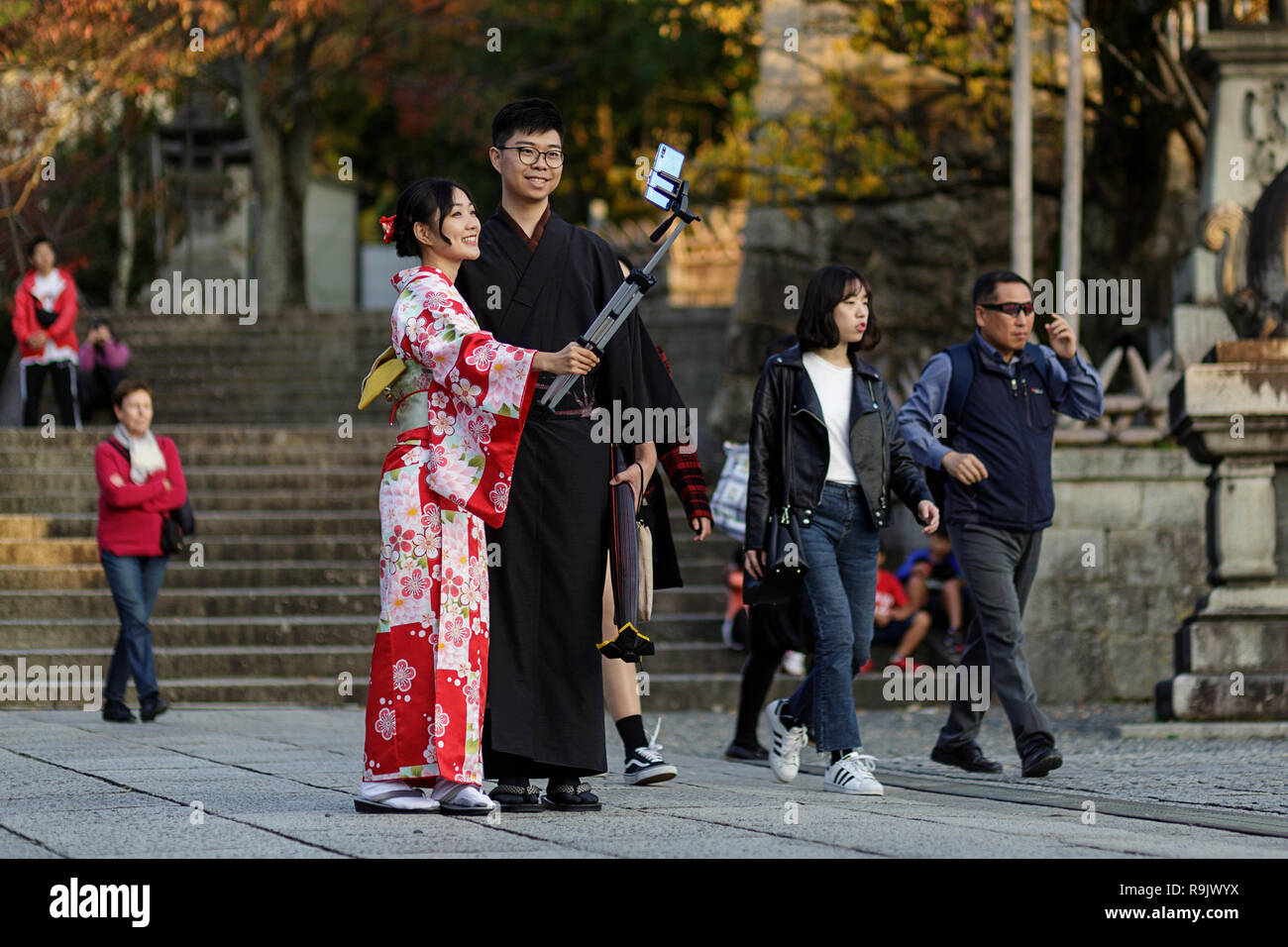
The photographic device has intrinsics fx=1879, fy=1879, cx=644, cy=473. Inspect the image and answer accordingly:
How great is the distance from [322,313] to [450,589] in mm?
15267

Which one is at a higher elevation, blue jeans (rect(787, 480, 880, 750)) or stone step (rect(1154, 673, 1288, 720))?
blue jeans (rect(787, 480, 880, 750))

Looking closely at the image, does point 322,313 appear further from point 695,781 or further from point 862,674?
point 695,781

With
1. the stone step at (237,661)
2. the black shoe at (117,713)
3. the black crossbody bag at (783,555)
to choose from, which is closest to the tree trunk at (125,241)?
the stone step at (237,661)

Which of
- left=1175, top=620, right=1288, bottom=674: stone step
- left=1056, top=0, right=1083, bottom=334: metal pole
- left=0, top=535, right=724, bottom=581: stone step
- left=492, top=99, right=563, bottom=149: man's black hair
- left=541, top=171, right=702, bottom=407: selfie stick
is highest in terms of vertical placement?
left=1056, top=0, right=1083, bottom=334: metal pole

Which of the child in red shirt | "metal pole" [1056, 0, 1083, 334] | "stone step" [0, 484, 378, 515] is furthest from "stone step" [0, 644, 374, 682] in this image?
"metal pole" [1056, 0, 1083, 334]

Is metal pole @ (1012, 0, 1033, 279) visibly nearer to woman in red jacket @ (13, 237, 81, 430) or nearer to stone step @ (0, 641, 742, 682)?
stone step @ (0, 641, 742, 682)

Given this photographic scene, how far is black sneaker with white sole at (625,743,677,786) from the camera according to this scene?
254 inches

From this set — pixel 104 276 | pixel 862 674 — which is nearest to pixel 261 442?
pixel 862 674

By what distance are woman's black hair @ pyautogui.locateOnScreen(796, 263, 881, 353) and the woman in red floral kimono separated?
1.79 metres

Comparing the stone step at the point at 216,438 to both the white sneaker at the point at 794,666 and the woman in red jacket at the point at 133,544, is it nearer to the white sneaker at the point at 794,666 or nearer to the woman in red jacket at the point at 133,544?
the white sneaker at the point at 794,666

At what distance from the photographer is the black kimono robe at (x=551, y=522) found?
5.58 metres

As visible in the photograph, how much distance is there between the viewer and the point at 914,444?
7473mm

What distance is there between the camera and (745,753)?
8180 millimetres

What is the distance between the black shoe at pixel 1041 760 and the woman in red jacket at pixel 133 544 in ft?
14.8
